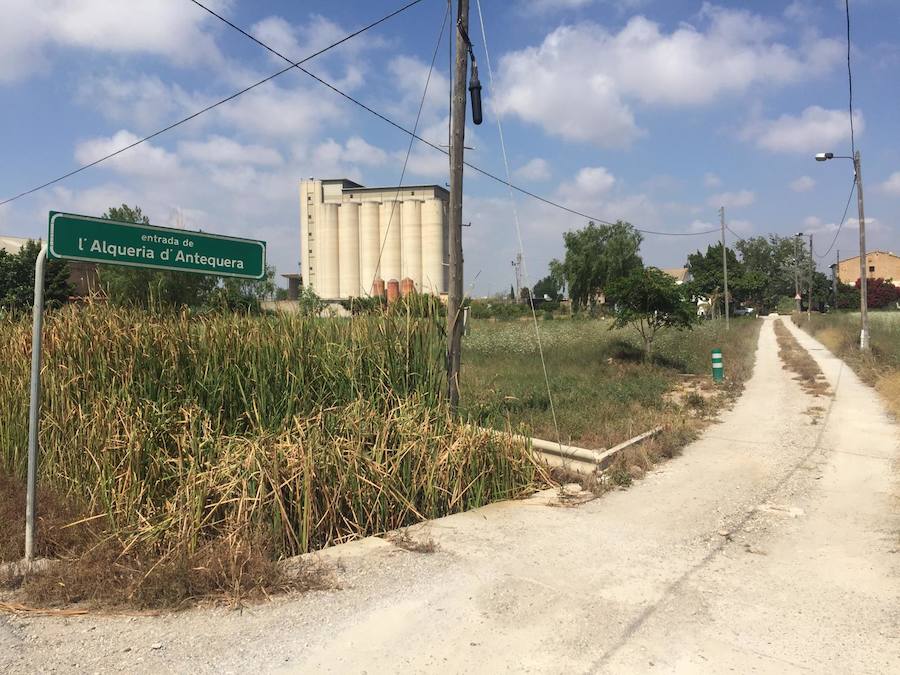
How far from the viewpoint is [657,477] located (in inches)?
286

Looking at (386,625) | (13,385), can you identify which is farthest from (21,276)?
(386,625)

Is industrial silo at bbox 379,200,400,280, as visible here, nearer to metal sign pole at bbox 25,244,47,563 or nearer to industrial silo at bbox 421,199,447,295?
industrial silo at bbox 421,199,447,295

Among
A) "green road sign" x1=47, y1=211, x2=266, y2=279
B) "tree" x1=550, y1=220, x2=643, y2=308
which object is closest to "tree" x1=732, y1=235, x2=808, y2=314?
"tree" x1=550, y1=220, x2=643, y2=308

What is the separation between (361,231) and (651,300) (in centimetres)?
6259

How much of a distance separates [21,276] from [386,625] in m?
41.8

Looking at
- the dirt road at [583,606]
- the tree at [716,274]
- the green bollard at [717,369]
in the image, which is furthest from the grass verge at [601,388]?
the tree at [716,274]

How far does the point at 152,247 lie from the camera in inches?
195

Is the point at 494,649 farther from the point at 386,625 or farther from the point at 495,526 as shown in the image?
the point at 495,526

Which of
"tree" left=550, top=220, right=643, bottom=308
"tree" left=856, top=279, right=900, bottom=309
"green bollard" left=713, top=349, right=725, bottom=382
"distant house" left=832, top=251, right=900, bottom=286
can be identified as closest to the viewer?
"green bollard" left=713, top=349, right=725, bottom=382

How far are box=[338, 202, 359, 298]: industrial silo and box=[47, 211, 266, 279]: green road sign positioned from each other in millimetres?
72991

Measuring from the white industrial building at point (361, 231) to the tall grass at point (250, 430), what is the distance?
211 feet

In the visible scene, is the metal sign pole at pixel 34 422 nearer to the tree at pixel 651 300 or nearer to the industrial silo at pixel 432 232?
the tree at pixel 651 300

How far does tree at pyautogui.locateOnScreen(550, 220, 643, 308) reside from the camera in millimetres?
70375

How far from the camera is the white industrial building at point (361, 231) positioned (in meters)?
74.3
